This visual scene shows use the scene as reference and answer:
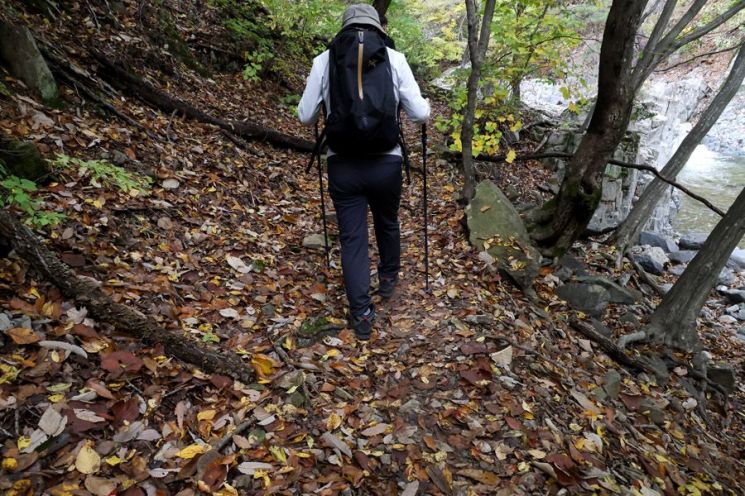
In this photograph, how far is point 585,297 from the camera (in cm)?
556

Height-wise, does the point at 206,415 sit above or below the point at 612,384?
above

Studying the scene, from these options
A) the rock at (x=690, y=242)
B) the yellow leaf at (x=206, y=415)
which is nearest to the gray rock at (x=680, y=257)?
the rock at (x=690, y=242)

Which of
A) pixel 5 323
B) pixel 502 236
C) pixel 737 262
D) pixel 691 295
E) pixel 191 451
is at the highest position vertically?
pixel 5 323

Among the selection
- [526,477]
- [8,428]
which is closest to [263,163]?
[8,428]

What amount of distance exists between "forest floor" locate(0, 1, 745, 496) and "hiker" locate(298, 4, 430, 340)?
2.38ft

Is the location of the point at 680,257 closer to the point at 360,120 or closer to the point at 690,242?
the point at 690,242

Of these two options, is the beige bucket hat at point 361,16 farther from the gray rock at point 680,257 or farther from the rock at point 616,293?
the gray rock at point 680,257

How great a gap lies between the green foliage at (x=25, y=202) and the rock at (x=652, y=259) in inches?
396

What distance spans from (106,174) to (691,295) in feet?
23.4

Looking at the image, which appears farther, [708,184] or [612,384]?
[708,184]

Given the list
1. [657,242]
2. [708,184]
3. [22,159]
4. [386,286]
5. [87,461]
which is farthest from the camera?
[708,184]

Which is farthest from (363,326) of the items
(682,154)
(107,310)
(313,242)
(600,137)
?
(682,154)

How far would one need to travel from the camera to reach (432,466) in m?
2.64

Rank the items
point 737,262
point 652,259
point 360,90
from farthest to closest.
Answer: point 737,262 → point 652,259 → point 360,90
